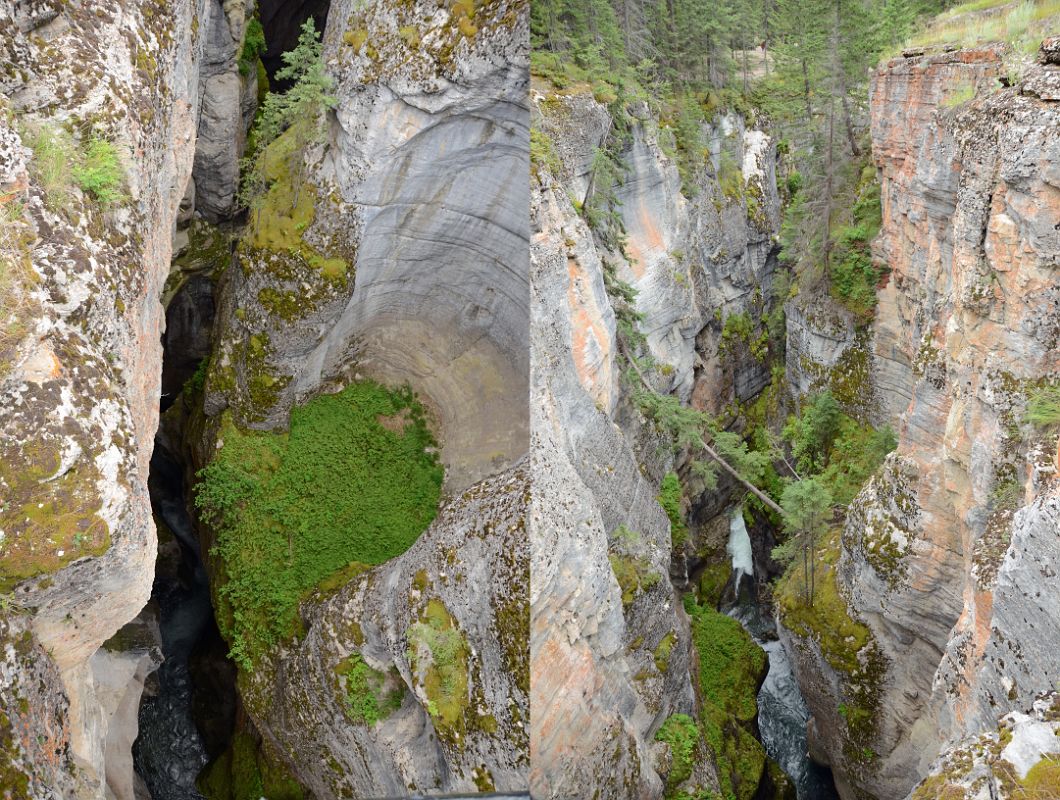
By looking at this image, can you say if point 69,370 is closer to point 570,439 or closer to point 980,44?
point 570,439

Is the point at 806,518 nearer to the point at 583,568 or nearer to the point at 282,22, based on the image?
the point at 583,568

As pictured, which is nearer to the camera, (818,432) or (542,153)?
(542,153)

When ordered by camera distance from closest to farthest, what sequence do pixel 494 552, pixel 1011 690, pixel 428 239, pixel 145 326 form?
pixel 1011 690 → pixel 145 326 → pixel 494 552 → pixel 428 239

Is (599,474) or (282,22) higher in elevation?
(282,22)

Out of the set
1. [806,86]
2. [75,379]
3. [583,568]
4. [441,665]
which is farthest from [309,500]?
[806,86]

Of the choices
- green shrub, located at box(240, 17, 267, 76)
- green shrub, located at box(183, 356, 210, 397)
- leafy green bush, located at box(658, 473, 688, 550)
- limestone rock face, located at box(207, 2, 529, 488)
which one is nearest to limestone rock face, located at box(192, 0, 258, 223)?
green shrub, located at box(240, 17, 267, 76)

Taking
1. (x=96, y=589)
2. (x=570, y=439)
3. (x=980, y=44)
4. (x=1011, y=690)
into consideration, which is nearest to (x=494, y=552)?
(x=570, y=439)

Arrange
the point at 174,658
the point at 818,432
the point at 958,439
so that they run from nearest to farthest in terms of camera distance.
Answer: the point at 958,439
the point at 174,658
the point at 818,432
